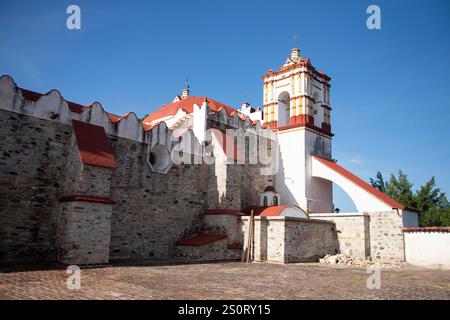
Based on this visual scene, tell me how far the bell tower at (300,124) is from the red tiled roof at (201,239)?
246 inches

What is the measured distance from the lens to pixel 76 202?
417 inches

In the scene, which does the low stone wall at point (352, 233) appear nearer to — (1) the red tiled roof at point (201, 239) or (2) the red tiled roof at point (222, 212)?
(2) the red tiled roof at point (222, 212)

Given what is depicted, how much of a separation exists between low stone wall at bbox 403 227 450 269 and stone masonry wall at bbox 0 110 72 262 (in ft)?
46.7

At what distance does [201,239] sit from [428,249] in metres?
9.48

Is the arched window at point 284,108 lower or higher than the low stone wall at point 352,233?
higher

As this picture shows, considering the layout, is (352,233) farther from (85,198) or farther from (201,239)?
(85,198)

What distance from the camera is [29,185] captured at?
11.2 metres

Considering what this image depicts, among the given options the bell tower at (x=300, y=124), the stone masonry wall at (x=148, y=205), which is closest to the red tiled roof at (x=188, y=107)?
the bell tower at (x=300, y=124)

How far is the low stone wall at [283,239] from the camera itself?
15023 mm

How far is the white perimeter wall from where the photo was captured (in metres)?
14.1

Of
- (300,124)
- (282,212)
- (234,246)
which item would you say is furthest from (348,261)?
(300,124)
